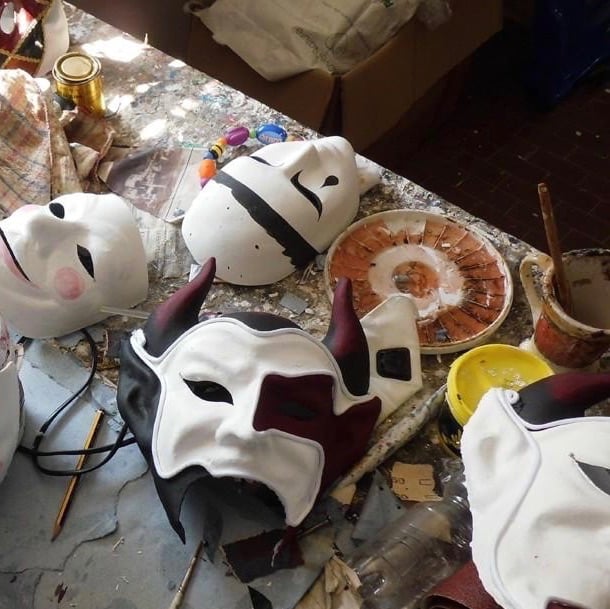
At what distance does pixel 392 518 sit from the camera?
2.84 feet

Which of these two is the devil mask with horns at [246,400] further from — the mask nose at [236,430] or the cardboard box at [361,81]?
the cardboard box at [361,81]

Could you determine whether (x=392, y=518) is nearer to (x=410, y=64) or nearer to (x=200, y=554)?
(x=200, y=554)

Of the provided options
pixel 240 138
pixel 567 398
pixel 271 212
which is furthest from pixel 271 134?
pixel 567 398

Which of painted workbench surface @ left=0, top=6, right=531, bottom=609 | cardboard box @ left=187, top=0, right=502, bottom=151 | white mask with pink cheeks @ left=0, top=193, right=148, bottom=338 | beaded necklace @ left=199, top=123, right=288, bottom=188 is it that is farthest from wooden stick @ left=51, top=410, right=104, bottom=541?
cardboard box @ left=187, top=0, right=502, bottom=151

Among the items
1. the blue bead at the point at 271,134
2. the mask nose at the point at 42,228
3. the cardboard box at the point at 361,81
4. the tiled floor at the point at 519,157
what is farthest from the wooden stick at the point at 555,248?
the tiled floor at the point at 519,157

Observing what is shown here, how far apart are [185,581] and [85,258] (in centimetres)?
43

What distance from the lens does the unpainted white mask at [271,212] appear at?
3.37ft

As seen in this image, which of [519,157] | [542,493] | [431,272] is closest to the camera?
[542,493]

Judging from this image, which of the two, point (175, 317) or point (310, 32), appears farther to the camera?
point (310, 32)

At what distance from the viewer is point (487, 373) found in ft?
2.99

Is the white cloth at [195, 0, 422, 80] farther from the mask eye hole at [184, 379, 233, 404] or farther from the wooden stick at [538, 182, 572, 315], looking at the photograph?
the mask eye hole at [184, 379, 233, 404]

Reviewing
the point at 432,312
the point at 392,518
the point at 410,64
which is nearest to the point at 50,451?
the point at 392,518

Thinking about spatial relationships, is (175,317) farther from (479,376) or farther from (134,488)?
(479,376)

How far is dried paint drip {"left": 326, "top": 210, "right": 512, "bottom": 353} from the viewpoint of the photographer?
3.39 feet
